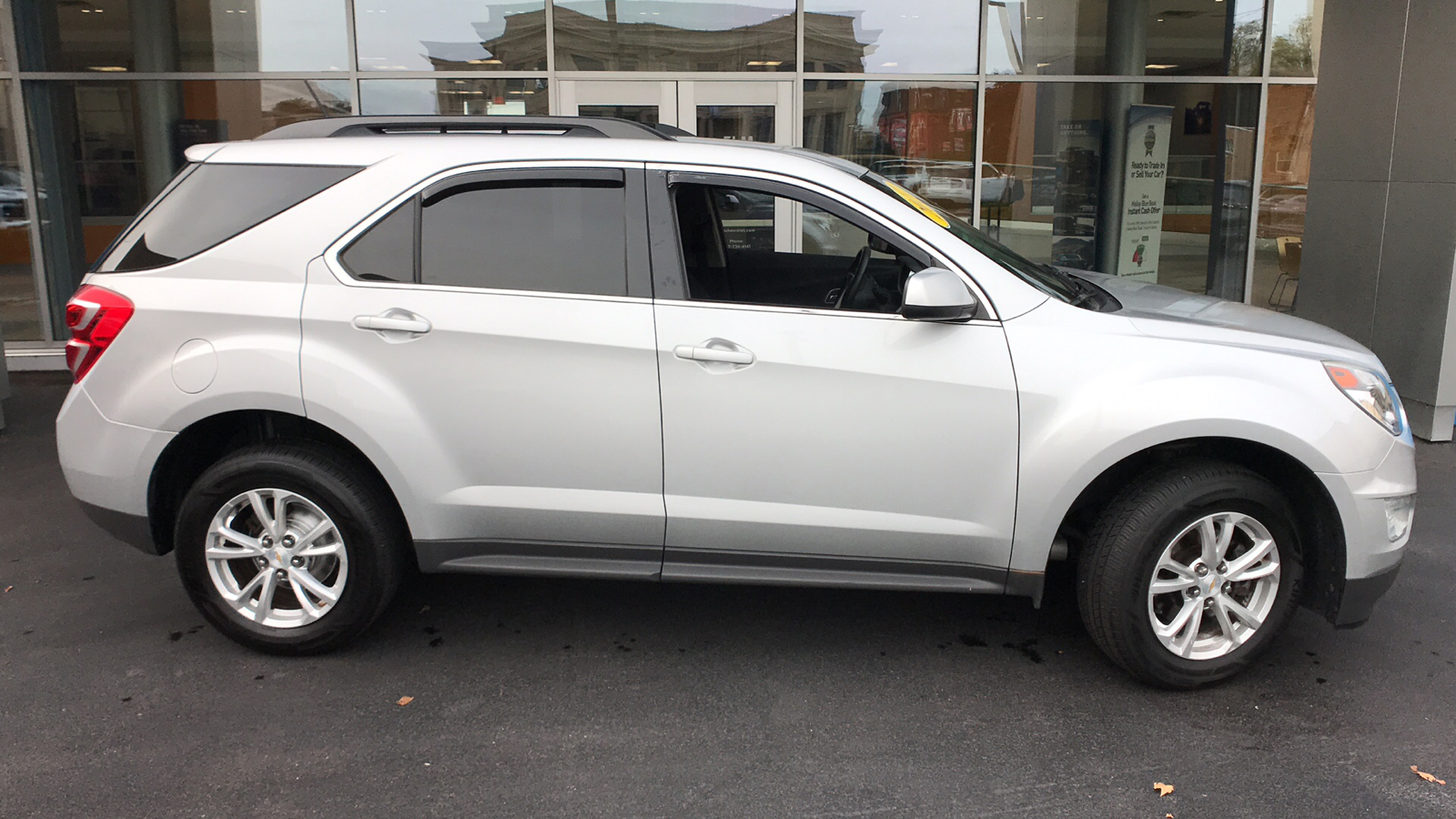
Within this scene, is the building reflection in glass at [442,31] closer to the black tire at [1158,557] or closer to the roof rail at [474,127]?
the roof rail at [474,127]

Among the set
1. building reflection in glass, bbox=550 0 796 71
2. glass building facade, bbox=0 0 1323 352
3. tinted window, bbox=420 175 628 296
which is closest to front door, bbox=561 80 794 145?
glass building facade, bbox=0 0 1323 352

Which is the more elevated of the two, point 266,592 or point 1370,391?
point 1370,391

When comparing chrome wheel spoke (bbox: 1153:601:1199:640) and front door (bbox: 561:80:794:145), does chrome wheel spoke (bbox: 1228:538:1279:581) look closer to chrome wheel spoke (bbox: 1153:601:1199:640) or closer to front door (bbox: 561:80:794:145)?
chrome wheel spoke (bbox: 1153:601:1199:640)

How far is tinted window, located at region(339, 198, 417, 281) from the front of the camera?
3865 mm

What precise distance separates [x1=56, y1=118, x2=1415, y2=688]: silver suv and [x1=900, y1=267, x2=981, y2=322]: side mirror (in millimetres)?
11

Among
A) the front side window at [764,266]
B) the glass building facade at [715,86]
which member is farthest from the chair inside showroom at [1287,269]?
the front side window at [764,266]

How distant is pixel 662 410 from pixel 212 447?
1830 mm

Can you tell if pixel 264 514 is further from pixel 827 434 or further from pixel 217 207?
pixel 827 434

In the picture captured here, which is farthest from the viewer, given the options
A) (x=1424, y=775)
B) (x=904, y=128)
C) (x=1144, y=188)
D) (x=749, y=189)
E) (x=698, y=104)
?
(x=1144, y=188)

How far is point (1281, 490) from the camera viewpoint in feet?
12.7

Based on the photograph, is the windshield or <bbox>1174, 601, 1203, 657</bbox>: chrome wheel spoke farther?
the windshield

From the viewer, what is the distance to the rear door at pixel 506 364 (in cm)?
377

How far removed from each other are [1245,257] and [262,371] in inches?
392

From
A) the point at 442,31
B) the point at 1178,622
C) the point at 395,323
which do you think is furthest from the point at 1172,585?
the point at 442,31
